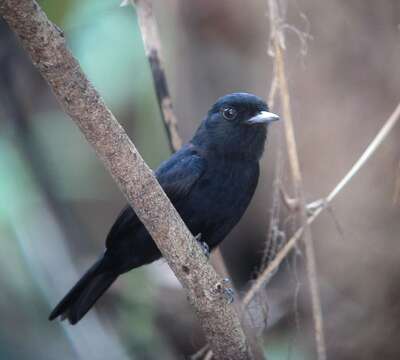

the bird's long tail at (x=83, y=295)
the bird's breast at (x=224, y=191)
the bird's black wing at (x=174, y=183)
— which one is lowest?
the bird's long tail at (x=83, y=295)

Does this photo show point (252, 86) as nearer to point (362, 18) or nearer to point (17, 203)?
point (362, 18)

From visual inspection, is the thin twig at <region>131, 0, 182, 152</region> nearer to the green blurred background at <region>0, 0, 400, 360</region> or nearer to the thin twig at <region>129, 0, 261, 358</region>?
the thin twig at <region>129, 0, 261, 358</region>

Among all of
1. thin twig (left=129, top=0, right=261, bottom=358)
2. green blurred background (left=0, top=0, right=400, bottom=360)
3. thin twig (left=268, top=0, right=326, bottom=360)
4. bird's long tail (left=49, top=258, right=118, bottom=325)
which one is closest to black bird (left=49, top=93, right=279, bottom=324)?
bird's long tail (left=49, top=258, right=118, bottom=325)

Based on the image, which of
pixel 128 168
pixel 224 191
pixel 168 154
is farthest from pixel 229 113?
pixel 128 168

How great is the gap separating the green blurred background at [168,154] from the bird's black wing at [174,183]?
911mm

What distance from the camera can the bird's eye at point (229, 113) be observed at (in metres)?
3.24

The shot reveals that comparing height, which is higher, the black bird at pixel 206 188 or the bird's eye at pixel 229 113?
the bird's eye at pixel 229 113

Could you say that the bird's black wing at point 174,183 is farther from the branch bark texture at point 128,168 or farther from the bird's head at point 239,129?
the branch bark texture at point 128,168

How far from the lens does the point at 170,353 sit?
4070 millimetres

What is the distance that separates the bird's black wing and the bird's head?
0.43ft

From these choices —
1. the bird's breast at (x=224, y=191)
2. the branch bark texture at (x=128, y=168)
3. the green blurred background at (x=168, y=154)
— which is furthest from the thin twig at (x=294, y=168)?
the green blurred background at (x=168, y=154)

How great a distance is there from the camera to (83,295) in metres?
3.27

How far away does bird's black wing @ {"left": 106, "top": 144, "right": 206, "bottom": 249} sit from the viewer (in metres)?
3.07

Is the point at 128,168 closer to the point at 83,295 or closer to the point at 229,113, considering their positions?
the point at 229,113
